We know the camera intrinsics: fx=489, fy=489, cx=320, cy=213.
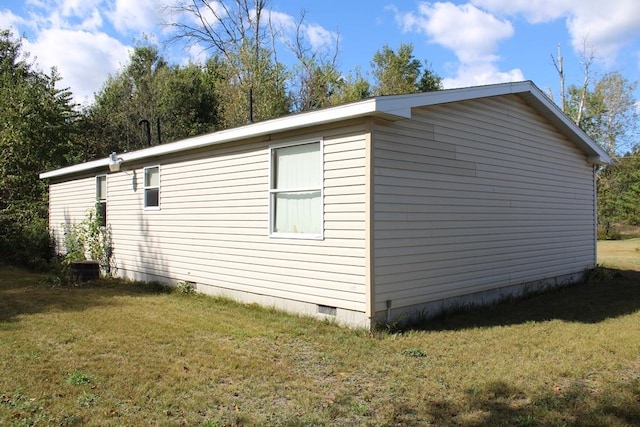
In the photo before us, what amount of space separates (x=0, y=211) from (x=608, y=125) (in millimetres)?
35341

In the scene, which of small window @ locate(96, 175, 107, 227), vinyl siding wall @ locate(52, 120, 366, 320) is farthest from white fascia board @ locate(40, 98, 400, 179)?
small window @ locate(96, 175, 107, 227)

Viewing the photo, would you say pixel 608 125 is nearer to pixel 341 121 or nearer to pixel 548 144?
pixel 548 144

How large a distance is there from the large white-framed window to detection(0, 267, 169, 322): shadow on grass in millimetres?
3272

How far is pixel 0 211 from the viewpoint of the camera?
1537 cm

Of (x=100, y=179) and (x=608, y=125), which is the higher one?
(x=608, y=125)

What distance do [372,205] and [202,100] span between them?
2621cm

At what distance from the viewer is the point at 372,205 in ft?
19.9

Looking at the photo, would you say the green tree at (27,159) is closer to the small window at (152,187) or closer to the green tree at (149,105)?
the small window at (152,187)

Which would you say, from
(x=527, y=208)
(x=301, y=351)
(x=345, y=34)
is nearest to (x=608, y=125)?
(x=345, y=34)

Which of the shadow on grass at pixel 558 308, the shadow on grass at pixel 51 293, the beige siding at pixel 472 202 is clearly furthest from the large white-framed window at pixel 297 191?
the shadow on grass at pixel 51 293

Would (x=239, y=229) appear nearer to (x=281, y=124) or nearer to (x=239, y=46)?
(x=281, y=124)

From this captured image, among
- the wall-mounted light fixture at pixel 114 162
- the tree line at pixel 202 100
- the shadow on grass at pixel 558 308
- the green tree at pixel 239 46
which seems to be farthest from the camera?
the green tree at pixel 239 46

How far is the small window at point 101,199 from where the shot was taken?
11820 millimetres

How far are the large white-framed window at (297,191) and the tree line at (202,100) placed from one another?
9.21 m
